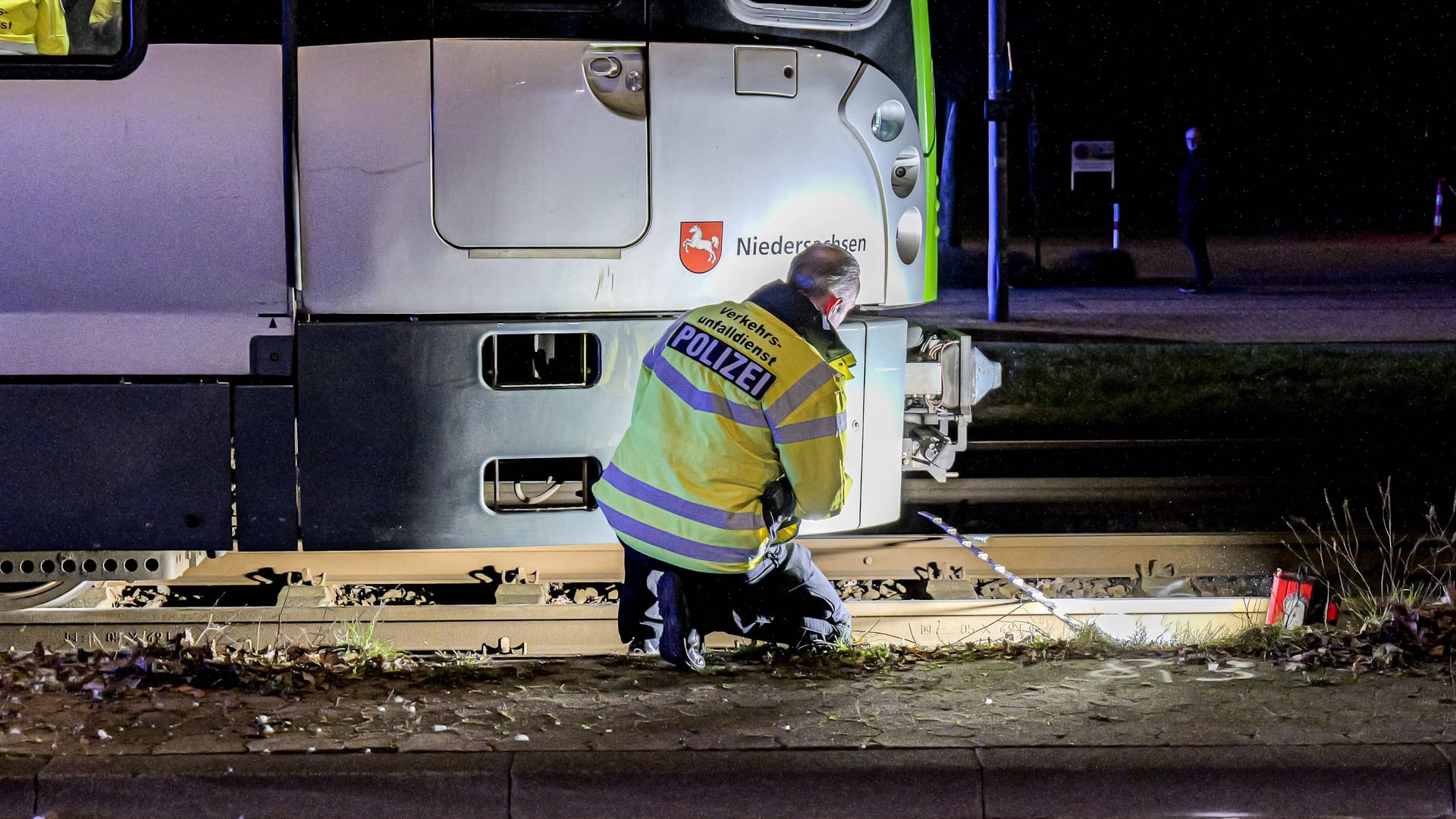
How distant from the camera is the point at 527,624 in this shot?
5.95 m

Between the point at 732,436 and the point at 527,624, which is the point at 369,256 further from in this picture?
the point at 527,624

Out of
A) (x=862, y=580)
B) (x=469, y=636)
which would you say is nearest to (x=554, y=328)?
(x=469, y=636)

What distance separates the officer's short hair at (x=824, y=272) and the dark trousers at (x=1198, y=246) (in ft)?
41.7

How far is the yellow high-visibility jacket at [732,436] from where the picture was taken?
4.49 meters

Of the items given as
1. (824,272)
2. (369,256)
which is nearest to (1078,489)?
(824,272)

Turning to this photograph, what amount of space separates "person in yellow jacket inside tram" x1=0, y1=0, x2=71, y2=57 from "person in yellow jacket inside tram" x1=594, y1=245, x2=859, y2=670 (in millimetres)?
2250

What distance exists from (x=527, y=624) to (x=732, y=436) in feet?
5.94

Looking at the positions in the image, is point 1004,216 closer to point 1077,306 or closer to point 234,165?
point 1077,306

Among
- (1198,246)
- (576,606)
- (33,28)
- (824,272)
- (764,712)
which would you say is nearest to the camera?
(764,712)

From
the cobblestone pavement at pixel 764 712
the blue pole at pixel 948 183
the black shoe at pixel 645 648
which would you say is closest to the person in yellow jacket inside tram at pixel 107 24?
the cobblestone pavement at pixel 764 712

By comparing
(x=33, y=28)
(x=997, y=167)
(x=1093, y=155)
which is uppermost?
(x=1093, y=155)

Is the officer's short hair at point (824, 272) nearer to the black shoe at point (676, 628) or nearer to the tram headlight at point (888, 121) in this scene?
the tram headlight at point (888, 121)

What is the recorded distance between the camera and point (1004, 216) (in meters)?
13.8

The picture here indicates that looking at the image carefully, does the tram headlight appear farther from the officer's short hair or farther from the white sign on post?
the white sign on post
